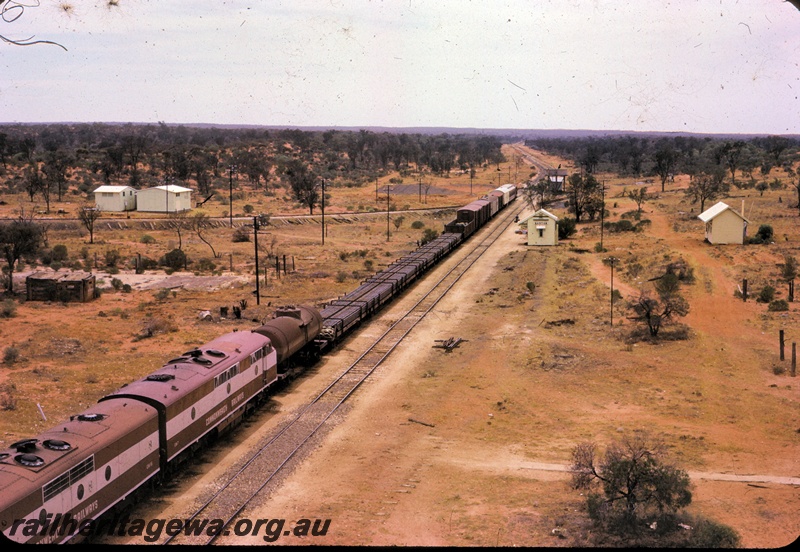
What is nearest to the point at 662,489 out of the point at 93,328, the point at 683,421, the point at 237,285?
the point at 683,421

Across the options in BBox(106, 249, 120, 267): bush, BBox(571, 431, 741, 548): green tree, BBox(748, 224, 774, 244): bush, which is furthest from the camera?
BBox(106, 249, 120, 267): bush

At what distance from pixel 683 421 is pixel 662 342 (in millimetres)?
11992

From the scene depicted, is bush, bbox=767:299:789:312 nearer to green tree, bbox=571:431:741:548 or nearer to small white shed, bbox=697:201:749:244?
small white shed, bbox=697:201:749:244

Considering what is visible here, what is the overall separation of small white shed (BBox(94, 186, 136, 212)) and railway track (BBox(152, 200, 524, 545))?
6379 centimetres

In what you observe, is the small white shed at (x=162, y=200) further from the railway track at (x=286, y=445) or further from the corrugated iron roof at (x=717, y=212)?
the corrugated iron roof at (x=717, y=212)

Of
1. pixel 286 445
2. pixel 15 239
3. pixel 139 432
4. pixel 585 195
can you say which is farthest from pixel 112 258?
pixel 585 195

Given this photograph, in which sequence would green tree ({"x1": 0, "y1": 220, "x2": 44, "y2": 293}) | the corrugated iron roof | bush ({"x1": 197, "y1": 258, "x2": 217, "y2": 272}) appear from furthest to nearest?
bush ({"x1": 197, "y1": 258, "x2": 217, "y2": 272}) → the corrugated iron roof → green tree ({"x1": 0, "y1": 220, "x2": 44, "y2": 293})

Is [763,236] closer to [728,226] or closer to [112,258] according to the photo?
[728,226]

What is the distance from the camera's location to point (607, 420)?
28.6 m

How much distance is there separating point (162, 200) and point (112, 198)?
641 centimetres

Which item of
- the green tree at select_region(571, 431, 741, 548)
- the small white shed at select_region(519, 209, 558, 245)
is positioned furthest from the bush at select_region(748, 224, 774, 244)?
the green tree at select_region(571, 431, 741, 548)

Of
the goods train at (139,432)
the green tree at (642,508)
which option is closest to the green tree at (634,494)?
the green tree at (642,508)

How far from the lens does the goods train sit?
627 inches

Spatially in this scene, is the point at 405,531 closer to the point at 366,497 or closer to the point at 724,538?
the point at 366,497
